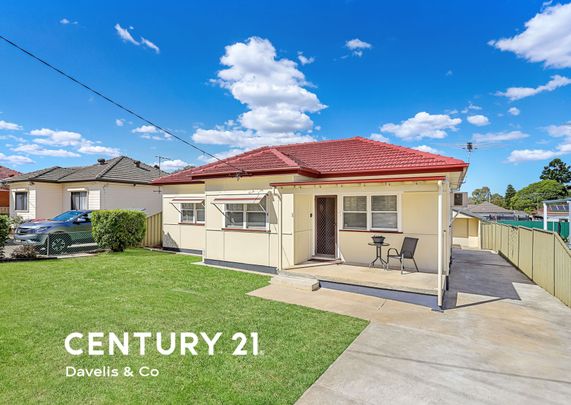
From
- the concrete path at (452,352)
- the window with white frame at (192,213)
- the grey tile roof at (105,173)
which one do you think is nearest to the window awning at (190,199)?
the window with white frame at (192,213)

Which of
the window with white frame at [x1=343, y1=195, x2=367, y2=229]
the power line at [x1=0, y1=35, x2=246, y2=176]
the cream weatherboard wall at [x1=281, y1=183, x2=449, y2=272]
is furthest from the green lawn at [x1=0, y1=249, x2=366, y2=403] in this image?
the power line at [x1=0, y1=35, x2=246, y2=176]

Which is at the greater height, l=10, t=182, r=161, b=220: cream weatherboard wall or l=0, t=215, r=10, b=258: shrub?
l=10, t=182, r=161, b=220: cream weatherboard wall

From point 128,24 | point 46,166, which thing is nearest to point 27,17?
point 128,24

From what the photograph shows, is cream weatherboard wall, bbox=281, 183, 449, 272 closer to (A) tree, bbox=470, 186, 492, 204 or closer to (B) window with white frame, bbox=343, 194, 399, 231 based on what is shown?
(B) window with white frame, bbox=343, 194, 399, 231

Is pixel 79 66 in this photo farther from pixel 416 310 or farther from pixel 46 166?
pixel 46 166

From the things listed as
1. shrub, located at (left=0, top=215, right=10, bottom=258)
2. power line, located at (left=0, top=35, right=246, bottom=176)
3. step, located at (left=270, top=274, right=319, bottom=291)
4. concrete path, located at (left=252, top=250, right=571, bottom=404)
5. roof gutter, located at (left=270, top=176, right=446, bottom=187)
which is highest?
power line, located at (left=0, top=35, right=246, bottom=176)

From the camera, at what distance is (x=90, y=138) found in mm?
18984

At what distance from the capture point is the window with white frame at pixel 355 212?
30.3ft

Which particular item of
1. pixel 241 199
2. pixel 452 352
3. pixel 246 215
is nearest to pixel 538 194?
pixel 246 215

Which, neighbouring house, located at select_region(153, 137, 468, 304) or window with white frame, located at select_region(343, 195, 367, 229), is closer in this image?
neighbouring house, located at select_region(153, 137, 468, 304)

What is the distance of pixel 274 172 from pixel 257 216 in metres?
1.70

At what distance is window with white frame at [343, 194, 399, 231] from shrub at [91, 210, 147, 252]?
10.1m

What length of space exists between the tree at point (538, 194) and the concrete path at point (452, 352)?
67.1m

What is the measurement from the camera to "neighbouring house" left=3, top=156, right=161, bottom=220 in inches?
720
